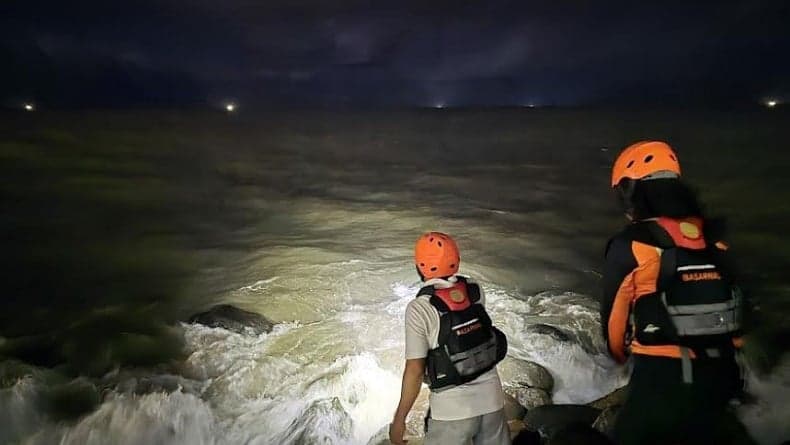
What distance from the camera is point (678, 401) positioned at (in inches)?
129

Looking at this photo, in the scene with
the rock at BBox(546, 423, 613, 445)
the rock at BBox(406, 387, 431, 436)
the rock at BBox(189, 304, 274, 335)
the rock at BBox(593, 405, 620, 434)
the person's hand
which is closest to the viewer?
the person's hand

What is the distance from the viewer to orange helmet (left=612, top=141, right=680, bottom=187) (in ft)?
11.1

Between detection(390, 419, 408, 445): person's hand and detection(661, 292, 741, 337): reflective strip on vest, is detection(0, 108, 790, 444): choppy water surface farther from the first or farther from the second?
detection(661, 292, 741, 337): reflective strip on vest

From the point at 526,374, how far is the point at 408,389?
4.27 meters

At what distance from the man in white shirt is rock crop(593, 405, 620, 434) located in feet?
6.28

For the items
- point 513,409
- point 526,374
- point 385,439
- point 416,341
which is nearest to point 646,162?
point 416,341

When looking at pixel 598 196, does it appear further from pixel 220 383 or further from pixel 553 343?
pixel 220 383

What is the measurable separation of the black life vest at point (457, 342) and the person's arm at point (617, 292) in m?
0.82

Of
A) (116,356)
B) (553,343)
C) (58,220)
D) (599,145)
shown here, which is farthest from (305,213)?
(599,145)

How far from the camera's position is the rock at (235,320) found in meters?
9.83

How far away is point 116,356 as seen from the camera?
9.82 meters

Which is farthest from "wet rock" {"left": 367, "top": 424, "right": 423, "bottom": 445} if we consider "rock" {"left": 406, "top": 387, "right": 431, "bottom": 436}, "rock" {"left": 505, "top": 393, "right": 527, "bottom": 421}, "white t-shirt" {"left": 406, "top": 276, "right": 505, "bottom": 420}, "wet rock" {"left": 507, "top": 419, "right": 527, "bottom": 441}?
"white t-shirt" {"left": 406, "top": 276, "right": 505, "bottom": 420}

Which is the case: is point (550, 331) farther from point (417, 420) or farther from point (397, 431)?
point (397, 431)

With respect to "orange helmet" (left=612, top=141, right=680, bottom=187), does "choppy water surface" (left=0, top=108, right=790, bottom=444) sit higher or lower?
lower
